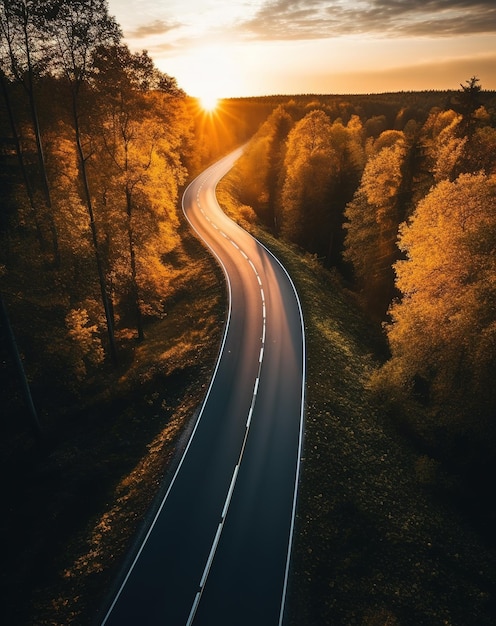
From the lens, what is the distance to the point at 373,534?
44.7 ft

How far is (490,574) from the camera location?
43.1 feet

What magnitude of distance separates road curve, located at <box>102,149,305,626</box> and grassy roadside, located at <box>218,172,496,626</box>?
83 centimetres

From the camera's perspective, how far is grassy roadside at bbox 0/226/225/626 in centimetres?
1198

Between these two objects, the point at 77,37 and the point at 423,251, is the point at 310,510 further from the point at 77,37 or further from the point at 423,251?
the point at 77,37

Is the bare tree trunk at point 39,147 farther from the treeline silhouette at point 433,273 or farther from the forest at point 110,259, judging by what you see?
the treeline silhouette at point 433,273

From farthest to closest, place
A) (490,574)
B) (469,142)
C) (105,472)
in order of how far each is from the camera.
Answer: (469,142), (105,472), (490,574)

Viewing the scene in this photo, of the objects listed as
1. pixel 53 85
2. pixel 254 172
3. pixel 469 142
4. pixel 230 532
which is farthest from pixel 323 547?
pixel 254 172

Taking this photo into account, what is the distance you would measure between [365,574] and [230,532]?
477cm

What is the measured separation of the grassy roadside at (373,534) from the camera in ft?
38.1

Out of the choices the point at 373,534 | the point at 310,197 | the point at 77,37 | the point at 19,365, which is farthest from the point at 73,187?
the point at 310,197

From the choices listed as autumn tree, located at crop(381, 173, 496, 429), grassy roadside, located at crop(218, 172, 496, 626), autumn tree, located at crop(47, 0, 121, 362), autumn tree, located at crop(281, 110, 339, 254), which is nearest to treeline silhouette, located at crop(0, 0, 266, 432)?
autumn tree, located at crop(47, 0, 121, 362)

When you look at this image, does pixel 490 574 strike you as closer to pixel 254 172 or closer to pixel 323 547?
pixel 323 547

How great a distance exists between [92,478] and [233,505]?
21.2 ft

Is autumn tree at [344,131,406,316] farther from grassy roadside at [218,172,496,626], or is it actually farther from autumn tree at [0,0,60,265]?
autumn tree at [0,0,60,265]
